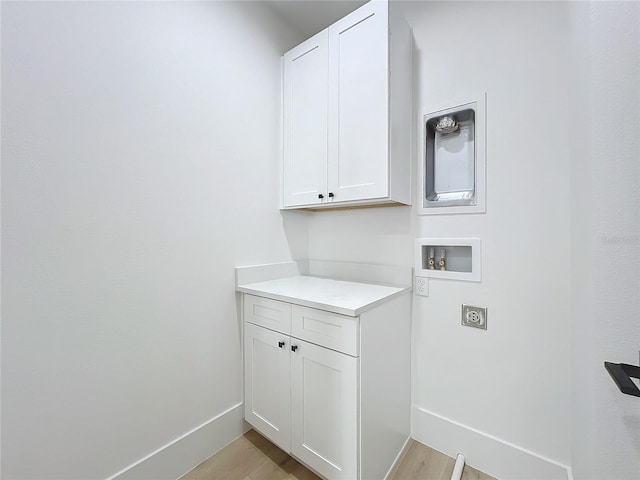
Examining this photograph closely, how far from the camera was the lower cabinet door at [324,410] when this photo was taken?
3.76 feet

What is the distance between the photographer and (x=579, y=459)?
1.00 metres

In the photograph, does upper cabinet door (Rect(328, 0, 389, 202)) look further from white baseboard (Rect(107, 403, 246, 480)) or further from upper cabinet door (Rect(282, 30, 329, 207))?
white baseboard (Rect(107, 403, 246, 480))

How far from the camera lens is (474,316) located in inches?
55.5

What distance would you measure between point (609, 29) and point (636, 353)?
2.55 ft

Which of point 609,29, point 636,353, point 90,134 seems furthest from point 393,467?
point 90,134

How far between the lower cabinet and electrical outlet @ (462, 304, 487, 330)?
14.5 inches

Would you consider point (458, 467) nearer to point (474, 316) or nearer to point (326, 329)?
point (474, 316)

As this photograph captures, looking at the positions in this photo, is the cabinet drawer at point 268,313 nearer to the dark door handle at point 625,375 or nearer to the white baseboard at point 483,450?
the white baseboard at point 483,450

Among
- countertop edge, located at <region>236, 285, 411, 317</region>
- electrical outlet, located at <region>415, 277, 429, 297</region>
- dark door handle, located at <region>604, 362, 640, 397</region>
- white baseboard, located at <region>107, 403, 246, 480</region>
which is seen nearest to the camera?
dark door handle, located at <region>604, 362, 640, 397</region>

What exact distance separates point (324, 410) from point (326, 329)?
0.37 m

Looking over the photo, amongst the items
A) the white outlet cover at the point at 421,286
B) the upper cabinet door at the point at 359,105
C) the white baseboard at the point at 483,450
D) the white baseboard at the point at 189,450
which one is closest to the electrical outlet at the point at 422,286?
the white outlet cover at the point at 421,286

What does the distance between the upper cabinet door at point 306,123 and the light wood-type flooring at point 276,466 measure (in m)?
1.42

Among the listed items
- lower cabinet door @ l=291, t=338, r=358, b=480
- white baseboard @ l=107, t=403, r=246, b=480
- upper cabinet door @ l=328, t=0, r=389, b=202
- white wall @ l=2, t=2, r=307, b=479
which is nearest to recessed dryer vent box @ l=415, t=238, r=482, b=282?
upper cabinet door @ l=328, t=0, r=389, b=202

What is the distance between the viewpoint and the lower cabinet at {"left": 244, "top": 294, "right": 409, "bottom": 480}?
45.2 inches
